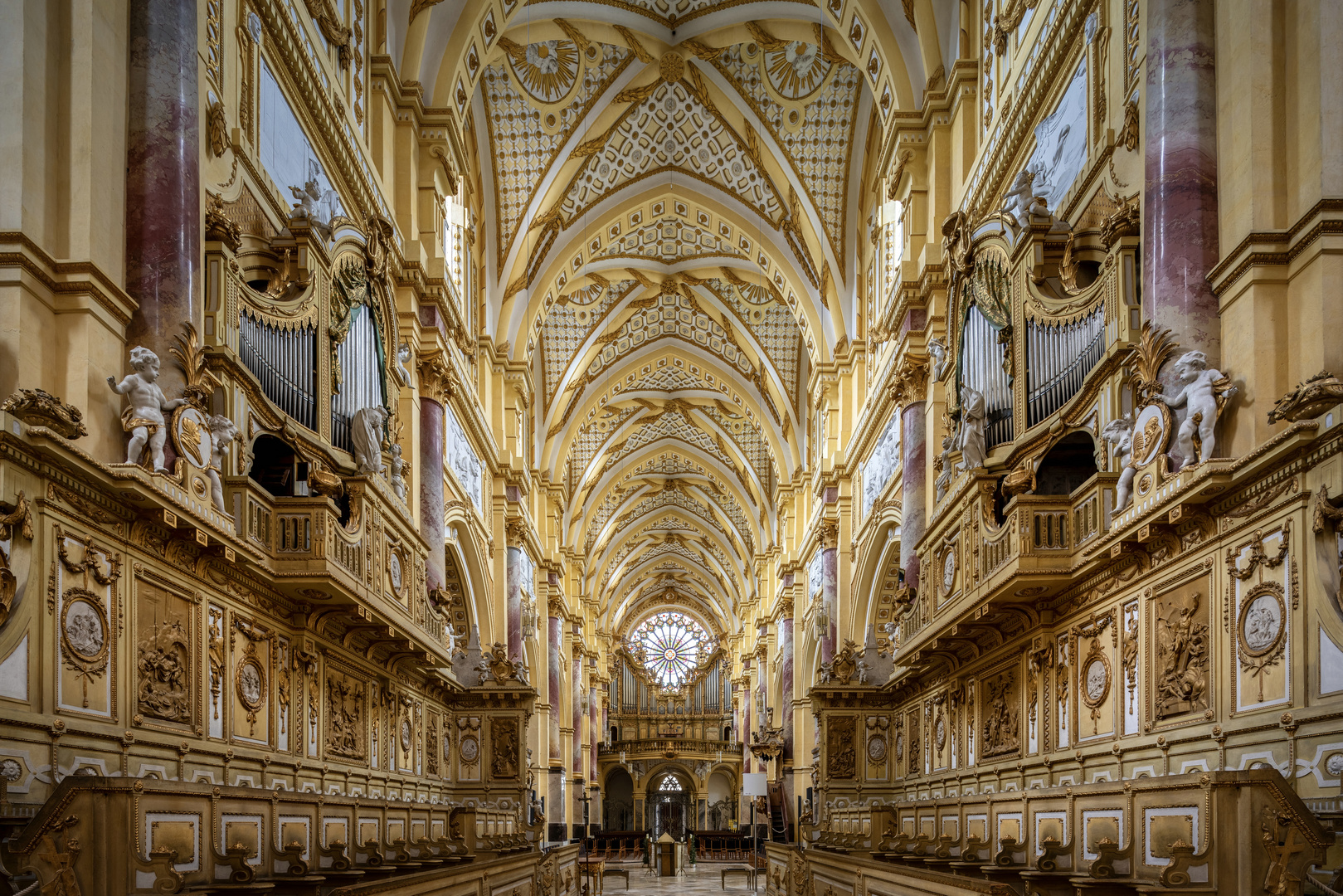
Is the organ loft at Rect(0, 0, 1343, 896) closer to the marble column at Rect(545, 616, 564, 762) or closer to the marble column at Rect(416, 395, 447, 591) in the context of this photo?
the marble column at Rect(416, 395, 447, 591)

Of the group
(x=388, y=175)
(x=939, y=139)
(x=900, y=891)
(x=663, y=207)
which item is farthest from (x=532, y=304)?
(x=900, y=891)

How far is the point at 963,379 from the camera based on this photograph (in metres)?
14.3

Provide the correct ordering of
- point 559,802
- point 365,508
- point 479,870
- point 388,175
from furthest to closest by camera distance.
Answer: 1. point 559,802
2. point 388,175
3. point 365,508
4. point 479,870

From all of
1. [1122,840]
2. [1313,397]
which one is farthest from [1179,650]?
[1313,397]

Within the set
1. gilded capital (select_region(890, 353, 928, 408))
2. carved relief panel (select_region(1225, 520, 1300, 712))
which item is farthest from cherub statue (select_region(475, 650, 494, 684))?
carved relief panel (select_region(1225, 520, 1300, 712))

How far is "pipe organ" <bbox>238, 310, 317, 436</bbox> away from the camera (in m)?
11.1

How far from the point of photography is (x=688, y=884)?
93.9ft

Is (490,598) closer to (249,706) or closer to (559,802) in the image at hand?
(559,802)

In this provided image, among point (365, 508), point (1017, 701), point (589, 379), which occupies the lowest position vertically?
point (1017, 701)

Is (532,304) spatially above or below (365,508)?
above

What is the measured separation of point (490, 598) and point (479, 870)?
14.0 metres

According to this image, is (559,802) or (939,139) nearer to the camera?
(939,139)

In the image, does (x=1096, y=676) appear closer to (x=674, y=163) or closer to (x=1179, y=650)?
(x=1179, y=650)

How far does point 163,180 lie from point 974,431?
8.50m
